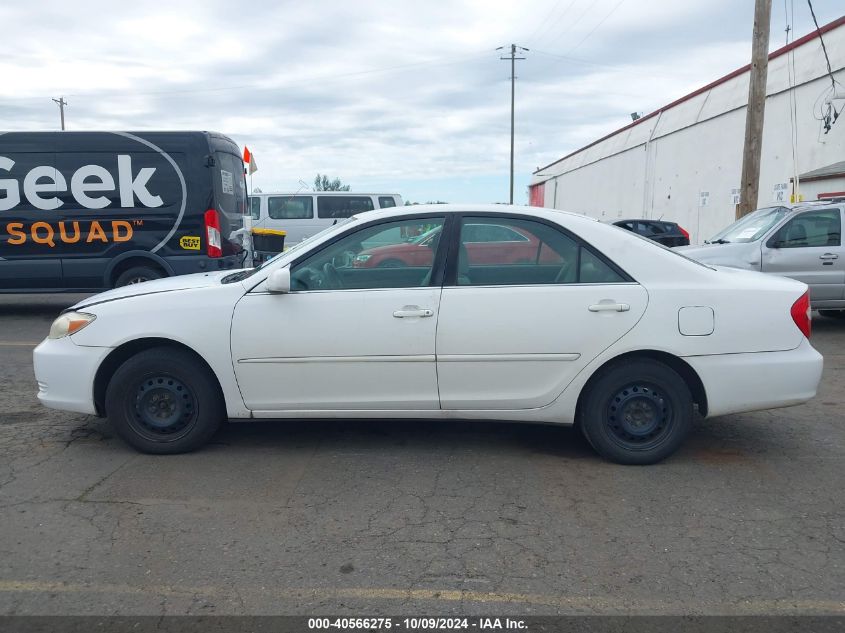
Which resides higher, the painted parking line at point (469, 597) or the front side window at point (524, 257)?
the front side window at point (524, 257)

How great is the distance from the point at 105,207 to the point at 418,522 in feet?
27.2

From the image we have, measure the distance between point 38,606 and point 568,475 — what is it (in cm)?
286

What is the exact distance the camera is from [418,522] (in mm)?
3902

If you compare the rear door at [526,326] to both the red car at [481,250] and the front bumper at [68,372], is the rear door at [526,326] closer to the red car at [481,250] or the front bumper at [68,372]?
the red car at [481,250]

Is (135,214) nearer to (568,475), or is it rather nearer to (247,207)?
(247,207)

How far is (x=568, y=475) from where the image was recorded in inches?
179

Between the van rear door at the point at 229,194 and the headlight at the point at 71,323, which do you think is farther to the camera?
the van rear door at the point at 229,194

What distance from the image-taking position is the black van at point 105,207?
10.3 metres

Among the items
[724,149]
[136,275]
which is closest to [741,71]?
[724,149]

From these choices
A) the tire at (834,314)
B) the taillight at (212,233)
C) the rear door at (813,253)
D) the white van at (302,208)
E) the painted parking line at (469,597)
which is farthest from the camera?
the white van at (302,208)

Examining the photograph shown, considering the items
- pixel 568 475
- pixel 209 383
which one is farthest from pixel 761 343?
pixel 209 383

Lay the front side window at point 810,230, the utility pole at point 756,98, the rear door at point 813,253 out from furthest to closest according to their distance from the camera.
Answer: the utility pole at point 756,98 → the front side window at point 810,230 → the rear door at point 813,253
